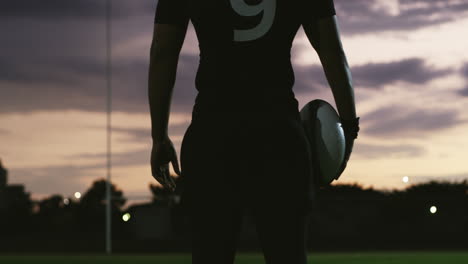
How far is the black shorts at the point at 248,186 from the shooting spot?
2.39 metres

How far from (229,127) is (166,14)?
0.44 metres

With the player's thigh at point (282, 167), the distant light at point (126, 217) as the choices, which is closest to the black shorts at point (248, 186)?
the player's thigh at point (282, 167)

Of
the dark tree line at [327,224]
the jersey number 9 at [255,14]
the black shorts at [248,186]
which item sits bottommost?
the dark tree line at [327,224]

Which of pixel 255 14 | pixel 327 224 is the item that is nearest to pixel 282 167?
pixel 255 14

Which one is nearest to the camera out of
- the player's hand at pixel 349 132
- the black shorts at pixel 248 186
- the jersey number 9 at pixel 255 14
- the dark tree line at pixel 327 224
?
the black shorts at pixel 248 186

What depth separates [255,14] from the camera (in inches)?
98.3

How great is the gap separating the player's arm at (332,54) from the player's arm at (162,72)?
1.40 feet

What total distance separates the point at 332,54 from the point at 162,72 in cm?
56

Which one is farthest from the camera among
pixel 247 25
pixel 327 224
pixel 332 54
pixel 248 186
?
pixel 327 224

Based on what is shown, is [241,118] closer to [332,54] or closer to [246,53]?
[246,53]

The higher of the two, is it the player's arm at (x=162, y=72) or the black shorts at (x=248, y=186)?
the player's arm at (x=162, y=72)

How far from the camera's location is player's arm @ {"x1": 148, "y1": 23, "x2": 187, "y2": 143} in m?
2.58

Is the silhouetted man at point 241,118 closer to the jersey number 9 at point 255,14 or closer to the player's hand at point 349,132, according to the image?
the jersey number 9 at point 255,14

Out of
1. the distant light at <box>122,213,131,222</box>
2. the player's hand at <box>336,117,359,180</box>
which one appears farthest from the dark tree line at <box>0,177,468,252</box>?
the player's hand at <box>336,117,359,180</box>
